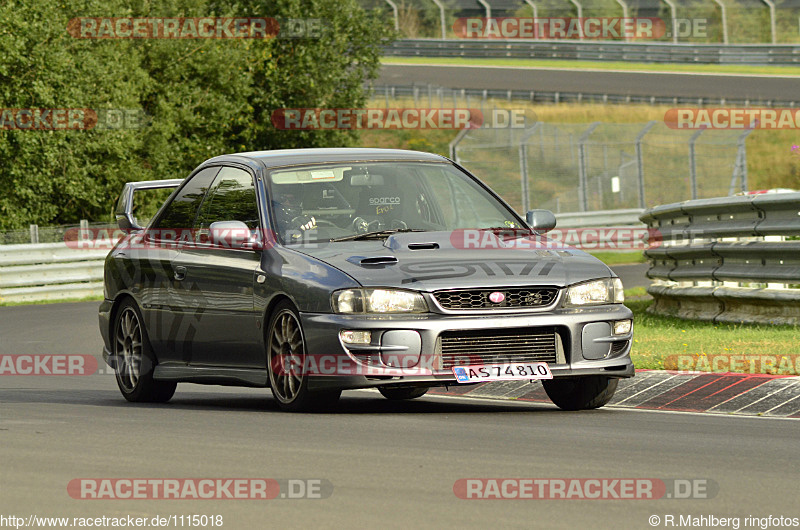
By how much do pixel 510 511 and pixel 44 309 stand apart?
19.0 meters

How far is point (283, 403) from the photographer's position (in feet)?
31.8

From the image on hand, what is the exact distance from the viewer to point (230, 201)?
1066 cm

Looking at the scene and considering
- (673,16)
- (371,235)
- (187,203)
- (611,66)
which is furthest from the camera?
(611,66)

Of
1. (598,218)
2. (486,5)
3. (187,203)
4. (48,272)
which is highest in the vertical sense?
(486,5)

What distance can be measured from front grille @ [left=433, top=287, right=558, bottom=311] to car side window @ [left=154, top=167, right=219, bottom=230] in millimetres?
2624

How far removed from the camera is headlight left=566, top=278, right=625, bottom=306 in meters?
9.35

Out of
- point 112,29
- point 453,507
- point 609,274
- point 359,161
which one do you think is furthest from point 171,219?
point 112,29

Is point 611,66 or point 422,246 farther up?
point 422,246

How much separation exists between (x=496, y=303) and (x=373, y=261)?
0.77 m

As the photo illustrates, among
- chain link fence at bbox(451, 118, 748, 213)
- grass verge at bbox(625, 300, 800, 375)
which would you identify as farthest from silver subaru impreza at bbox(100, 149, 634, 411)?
chain link fence at bbox(451, 118, 748, 213)

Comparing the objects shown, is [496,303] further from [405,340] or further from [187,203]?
[187,203]

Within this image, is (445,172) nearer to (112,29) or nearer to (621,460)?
(621,460)

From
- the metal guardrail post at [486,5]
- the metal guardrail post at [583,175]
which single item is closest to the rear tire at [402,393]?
the metal guardrail post at [583,175]

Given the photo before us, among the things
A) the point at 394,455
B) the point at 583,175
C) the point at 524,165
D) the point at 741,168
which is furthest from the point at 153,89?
the point at 394,455
